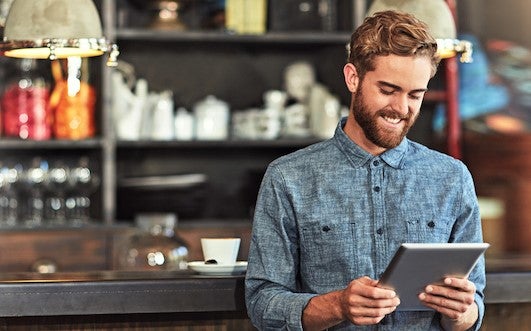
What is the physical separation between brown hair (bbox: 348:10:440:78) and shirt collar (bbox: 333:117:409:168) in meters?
0.17

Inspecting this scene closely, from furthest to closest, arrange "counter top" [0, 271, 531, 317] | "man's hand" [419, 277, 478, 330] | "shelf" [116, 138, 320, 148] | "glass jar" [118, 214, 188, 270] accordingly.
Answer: "shelf" [116, 138, 320, 148], "glass jar" [118, 214, 188, 270], "counter top" [0, 271, 531, 317], "man's hand" [419, 277, 478, 330]

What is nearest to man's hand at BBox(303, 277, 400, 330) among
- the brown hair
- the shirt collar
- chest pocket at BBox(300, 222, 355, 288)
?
chest pocket at BBox(300, 222, 355, 288)

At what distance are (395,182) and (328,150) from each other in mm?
167

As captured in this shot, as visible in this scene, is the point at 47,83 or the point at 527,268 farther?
the point at 47,83

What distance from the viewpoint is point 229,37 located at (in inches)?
202

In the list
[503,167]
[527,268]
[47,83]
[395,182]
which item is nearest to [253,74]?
[47,83]

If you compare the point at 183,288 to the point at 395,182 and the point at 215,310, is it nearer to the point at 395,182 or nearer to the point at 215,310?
the point at 215,310

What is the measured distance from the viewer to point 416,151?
8.45ft

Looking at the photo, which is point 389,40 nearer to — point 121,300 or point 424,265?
point 424,265

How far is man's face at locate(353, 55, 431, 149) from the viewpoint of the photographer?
7.84ft

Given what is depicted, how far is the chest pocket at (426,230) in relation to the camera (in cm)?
248

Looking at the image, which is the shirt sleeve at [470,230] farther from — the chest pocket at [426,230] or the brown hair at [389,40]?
the brown hair at [389,40]

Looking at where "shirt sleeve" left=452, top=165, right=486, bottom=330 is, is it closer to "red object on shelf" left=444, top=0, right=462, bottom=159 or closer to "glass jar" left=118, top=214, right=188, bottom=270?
"glass jar" left=118, top=214, right=188, bottom=270

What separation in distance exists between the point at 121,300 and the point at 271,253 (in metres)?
0.49
